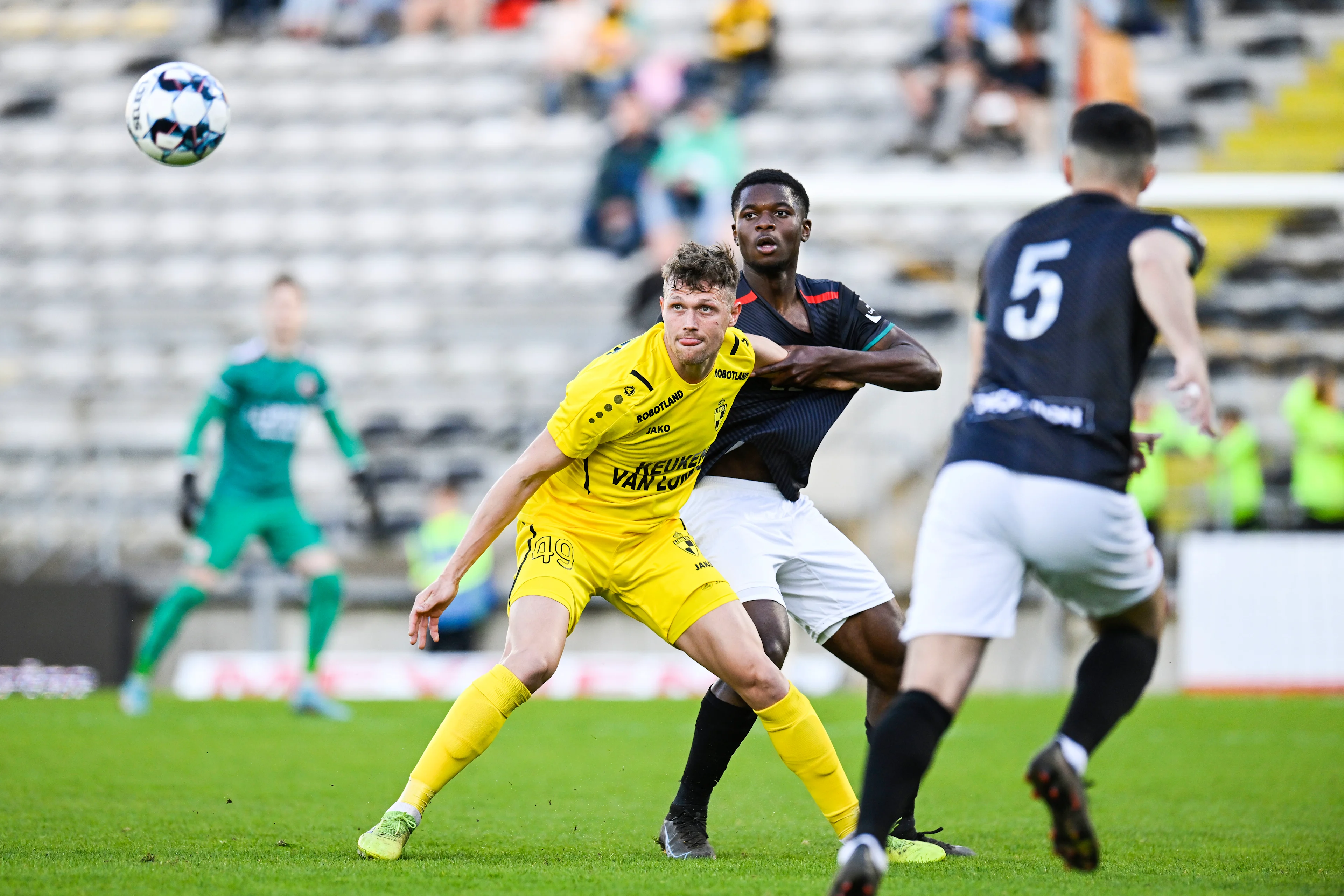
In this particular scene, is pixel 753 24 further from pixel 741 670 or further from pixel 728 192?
pixel 741 670

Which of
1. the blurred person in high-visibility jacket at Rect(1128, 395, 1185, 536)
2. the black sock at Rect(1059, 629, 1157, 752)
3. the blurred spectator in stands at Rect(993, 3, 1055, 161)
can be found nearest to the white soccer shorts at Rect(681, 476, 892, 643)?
the black sock at Rect(1059, 629, 1157, 752)

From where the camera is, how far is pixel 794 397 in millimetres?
5789

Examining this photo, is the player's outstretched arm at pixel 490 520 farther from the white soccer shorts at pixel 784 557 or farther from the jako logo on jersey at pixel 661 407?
the white soccer shorts at pixel 784 557

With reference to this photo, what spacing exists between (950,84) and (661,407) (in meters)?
13.8

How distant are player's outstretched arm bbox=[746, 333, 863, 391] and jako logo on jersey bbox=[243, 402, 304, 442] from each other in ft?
20.4

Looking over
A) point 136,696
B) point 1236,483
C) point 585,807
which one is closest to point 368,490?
point 136,696

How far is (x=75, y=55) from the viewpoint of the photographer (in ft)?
71.9

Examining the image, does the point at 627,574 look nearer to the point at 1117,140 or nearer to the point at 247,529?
the point at 1117,140

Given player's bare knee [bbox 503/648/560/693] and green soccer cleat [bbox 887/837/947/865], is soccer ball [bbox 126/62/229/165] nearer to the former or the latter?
player's bare knee [bbox 503/648/560/693]

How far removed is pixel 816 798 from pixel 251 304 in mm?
14515

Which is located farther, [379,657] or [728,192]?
[728,192]

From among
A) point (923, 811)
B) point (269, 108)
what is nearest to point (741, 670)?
point (923, 811)

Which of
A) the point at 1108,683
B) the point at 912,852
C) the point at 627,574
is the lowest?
the point at 912,852

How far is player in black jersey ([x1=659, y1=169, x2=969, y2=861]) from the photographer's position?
221 inches
